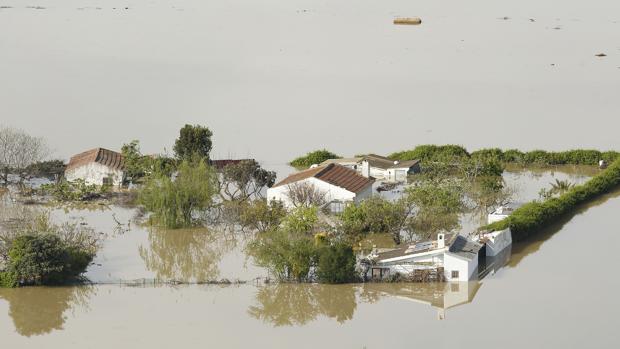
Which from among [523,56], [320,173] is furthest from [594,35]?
[320,173]

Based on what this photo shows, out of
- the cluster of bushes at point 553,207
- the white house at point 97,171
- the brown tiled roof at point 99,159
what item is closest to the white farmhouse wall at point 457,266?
the cluster of bushes at point 553,207

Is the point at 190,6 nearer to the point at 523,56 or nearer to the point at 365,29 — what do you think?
the point at 365,29

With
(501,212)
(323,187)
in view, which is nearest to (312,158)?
(323,187)

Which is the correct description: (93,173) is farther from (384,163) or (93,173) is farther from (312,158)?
(384,163)

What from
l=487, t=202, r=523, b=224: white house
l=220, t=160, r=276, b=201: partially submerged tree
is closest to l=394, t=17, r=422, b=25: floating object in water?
l=220, t=160, r=276, b=201: partially submerged tree

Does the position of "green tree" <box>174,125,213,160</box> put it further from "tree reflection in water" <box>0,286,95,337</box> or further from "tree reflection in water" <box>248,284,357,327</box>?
"tree reflection in water" <box>248,284,357,327</box>

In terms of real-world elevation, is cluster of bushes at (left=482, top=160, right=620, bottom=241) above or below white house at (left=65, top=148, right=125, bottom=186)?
below

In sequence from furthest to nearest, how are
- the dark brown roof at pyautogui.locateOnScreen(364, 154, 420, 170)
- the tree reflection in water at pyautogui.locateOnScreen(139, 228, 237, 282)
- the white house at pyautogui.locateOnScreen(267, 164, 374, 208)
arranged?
the dark brown roof at pyautogui.locateOnScreen(364, 154, 420, 170)
the white house at pyautogui.locateOnScreen(267, 164, 374, 208)
the tree reflection in water at pyautogui.locateOnScreen(139, 228, 237, 282)

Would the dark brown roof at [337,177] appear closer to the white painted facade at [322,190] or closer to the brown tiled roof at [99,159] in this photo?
the white painted facade at [322,190]
